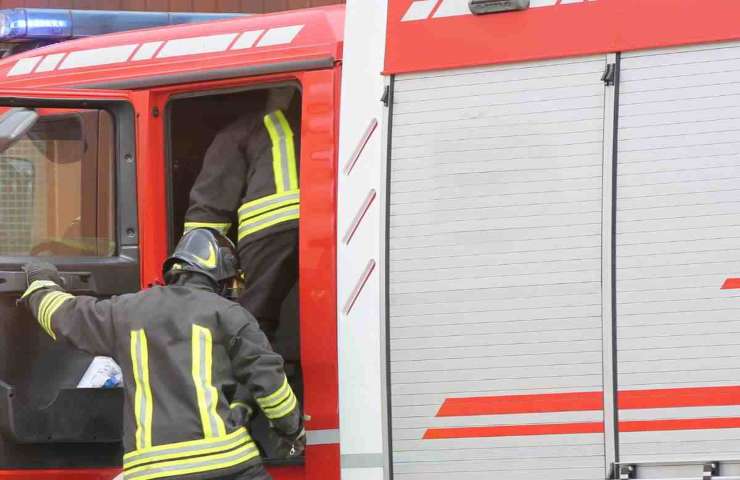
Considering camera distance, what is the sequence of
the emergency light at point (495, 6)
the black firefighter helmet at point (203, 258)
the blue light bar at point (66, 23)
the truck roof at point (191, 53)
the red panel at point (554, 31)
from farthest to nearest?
the blue light bar at point (66, 23) → the truck roof at point (191, 53) → the black firefighter helmet at point (203, 258) → the emergency light at point (495, 6) → the red panel at point (554, 31)

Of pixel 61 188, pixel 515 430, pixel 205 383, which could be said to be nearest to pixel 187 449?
pixel 205 383

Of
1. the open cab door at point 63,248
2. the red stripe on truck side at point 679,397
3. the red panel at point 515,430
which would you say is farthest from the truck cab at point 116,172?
the red stripe on truck side at point 679,397

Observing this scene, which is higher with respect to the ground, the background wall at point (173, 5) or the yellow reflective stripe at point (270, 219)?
the background wall at point (173, 5)

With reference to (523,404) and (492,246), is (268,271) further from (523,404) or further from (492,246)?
(523,404)

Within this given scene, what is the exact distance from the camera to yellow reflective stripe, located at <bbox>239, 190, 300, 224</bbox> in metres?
4.85

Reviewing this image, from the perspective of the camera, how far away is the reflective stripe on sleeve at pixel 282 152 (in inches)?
A: 192

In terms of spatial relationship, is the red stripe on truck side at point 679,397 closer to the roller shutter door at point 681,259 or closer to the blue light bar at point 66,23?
the roller shutter door at point 681,259

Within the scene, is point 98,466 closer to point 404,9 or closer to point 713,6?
point 404,9

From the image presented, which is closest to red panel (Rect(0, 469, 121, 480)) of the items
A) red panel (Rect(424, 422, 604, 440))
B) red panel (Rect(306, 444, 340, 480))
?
red panel (Rect(306, 444, 340, 480))

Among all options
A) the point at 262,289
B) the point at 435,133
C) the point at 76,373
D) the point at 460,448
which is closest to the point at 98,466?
the point at 76,373

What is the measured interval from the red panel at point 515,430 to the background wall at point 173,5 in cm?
697

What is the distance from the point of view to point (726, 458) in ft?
12.9

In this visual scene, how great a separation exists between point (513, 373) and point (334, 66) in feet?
4.14

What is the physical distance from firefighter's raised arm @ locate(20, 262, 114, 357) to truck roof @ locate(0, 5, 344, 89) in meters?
0.90
